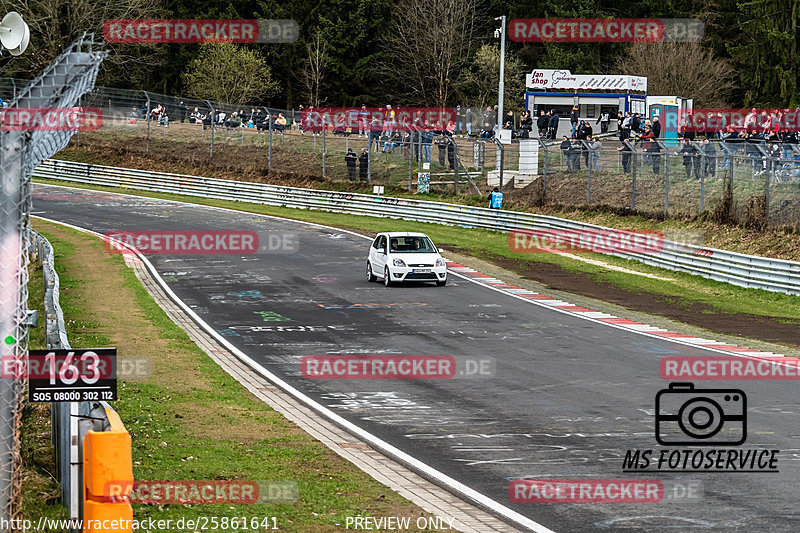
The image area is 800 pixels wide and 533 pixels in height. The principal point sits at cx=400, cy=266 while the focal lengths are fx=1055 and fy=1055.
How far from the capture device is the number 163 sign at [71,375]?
25.1ft

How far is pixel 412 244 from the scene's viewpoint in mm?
28938

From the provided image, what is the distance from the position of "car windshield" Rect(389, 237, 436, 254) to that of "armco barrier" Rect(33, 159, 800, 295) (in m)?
8.04

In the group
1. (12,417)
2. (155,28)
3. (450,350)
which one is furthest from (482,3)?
(12,417)

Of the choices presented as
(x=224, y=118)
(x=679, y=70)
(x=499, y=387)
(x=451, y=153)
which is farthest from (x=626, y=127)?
(x=499, y=387)

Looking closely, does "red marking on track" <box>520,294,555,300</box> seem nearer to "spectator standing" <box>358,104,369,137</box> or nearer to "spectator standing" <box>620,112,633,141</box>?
"spectator standing" <box>620,112,633,141</box>

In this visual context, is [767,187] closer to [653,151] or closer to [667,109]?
[653,151]

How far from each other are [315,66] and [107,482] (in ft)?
242

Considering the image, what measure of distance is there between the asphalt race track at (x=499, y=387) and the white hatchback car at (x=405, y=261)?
0.41m

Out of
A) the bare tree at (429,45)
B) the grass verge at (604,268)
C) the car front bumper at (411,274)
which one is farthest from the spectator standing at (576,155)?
the bare tree at (429,45)

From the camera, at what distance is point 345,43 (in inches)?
3179

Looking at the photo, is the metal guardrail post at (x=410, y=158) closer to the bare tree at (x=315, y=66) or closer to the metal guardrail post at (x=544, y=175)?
the metal guardrail post at (x=544, y=175)

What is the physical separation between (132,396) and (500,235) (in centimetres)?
2630

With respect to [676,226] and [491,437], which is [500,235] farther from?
[491,437]

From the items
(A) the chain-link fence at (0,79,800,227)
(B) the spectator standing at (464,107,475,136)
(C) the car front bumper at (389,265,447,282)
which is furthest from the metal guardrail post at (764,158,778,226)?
(B) the spectator standing at (464,107,475,136)
